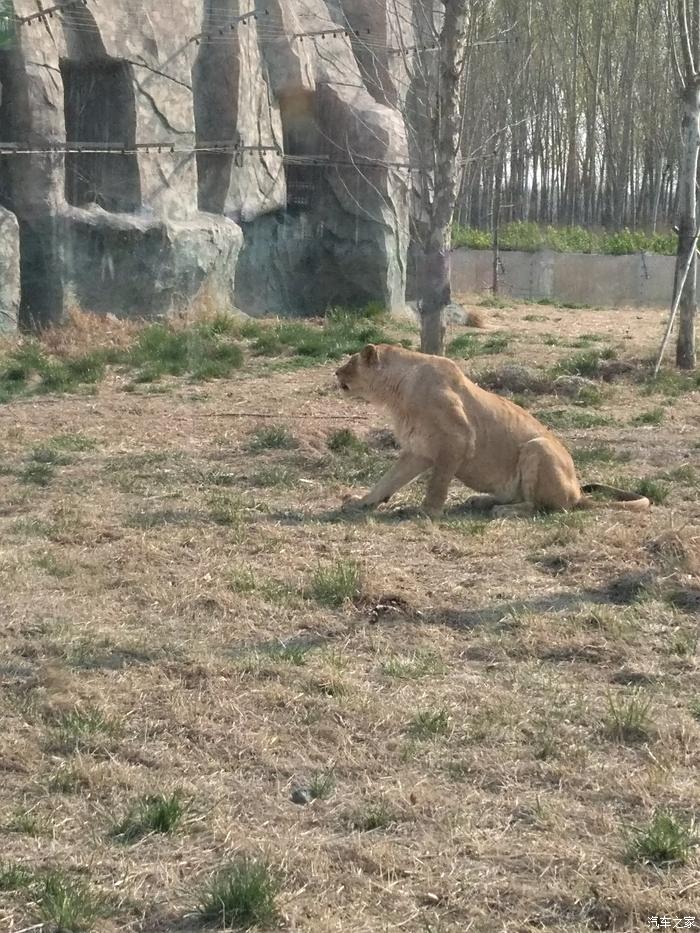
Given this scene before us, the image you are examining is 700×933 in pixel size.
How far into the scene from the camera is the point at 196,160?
20328mm

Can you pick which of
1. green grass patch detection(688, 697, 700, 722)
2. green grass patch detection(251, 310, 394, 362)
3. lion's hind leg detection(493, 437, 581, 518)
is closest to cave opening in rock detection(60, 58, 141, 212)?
green grass patch detection(251, 310, 394, 362)

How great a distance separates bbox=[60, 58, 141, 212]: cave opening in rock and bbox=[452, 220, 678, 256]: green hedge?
565 inches

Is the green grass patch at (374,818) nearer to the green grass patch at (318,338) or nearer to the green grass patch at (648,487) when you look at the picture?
the green grass patch at (648,487)

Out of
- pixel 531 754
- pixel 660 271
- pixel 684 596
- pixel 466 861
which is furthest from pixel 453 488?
pixel 660 271

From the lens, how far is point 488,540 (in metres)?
7.93

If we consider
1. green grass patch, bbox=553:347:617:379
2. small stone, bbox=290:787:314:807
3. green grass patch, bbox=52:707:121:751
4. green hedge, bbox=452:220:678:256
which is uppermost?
green hedge, bbox=452:220:678:256

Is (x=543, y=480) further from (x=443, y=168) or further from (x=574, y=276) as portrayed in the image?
(x=574, y=276)

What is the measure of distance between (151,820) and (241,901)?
2.10ft

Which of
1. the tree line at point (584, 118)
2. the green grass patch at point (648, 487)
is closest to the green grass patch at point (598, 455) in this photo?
the green grass patch at point (648, 487)

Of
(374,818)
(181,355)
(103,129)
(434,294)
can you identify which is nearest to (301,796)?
(374,818)

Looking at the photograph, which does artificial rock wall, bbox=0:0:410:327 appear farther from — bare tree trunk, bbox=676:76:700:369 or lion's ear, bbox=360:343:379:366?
lion's ear, bbox=360:343:379:366

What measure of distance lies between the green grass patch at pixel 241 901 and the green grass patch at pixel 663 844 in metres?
1.11

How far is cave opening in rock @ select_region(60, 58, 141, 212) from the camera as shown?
61.2 feet

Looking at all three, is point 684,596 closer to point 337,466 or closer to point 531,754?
point 531,754
